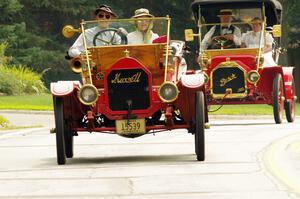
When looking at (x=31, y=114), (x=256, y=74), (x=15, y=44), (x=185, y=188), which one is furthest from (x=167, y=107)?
(x=15, y=44)

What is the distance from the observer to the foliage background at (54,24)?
4716 centimetres

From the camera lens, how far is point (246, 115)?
2692cm

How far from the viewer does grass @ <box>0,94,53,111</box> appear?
30780mm

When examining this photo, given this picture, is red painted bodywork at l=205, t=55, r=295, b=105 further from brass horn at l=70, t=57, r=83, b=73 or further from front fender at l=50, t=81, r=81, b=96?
front fender at l=50, t=81, r=81, b=96

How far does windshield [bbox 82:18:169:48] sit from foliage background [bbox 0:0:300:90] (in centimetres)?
3060

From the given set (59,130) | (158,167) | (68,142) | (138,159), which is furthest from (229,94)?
(158,167)

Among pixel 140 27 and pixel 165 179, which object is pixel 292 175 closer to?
pixel 165 179

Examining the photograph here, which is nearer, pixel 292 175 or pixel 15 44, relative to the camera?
pixel 292 175

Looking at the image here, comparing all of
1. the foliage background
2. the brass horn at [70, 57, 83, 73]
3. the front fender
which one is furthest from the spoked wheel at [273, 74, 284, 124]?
the foliage background

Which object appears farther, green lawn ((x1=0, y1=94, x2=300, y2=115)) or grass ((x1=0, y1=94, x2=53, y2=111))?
grass ((x1=0, y1=94, x2=53, y2=111))

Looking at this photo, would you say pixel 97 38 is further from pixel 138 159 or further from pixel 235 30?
pixel 235 30

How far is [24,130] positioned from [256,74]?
15.0 ft

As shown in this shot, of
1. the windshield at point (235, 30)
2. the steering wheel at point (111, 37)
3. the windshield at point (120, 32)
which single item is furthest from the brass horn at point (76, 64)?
the windshield at point (235, 30)

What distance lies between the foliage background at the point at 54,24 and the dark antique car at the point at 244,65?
21.4m
